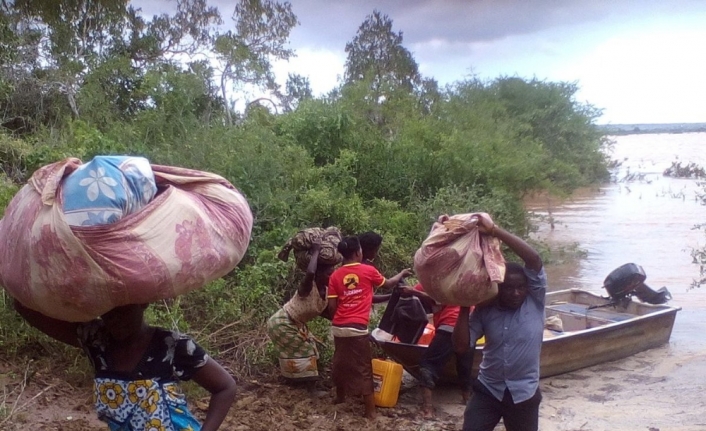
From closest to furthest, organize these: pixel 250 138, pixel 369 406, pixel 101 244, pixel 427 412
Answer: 1. pixel 101 244
2. pixel 369 406
3. pixel 427 412
4. pixel 250 138

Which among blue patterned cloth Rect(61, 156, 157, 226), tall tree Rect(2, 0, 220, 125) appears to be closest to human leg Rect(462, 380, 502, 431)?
blue patterned cloth Rect(61, 156, 157, 226)

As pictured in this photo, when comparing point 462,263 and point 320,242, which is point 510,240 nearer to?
point 462,263

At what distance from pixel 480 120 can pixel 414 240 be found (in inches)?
317

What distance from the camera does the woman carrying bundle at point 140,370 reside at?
2301 mm

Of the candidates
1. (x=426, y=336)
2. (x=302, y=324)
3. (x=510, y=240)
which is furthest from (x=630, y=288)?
(x=510, y=240)

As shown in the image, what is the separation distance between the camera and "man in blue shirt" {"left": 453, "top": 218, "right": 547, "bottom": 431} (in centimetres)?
373

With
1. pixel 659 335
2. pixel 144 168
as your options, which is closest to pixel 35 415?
pixel 144 168

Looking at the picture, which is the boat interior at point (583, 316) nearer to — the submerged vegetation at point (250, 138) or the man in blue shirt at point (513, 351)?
the submerged vegetation at point (250, 138)

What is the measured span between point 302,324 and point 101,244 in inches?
166

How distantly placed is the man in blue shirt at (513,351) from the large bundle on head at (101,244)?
199 cm

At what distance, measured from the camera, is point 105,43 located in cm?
1655

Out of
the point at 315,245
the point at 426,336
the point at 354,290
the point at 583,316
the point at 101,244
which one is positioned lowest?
the point at 583,316

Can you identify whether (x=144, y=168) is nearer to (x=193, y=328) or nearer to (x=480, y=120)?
(x=193, y=328)

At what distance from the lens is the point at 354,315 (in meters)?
5.59
